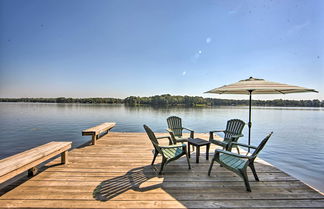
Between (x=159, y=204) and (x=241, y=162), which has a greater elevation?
(x=241, y=162)

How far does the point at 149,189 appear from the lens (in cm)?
203

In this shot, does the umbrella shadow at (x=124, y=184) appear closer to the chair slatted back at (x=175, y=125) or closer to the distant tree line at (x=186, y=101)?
the chair slatted back at (x=175, y=125)

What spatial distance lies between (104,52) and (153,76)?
5.31m

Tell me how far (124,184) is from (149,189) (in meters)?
0.44

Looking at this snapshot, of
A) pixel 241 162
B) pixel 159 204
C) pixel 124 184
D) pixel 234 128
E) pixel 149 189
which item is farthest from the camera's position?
pixel 234 128

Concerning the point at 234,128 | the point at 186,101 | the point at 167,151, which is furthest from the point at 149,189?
the point at 186,101

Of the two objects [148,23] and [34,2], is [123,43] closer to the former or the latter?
[148,23]

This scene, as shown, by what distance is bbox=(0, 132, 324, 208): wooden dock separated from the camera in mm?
1722

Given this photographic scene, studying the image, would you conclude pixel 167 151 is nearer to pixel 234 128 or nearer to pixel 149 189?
pixel 149 189

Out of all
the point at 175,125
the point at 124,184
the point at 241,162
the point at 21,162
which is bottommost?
the point at 124,184

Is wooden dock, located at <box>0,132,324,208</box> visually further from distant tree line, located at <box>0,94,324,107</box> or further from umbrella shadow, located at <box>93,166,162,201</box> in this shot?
distant tree line, located at <box>0,94,324,107</box>

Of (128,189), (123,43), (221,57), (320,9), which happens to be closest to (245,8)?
(320,9)

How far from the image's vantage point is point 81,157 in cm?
328

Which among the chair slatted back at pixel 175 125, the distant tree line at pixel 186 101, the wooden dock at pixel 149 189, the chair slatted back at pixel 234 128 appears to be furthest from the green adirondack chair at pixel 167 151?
the distant tree line at pixel 186 101
